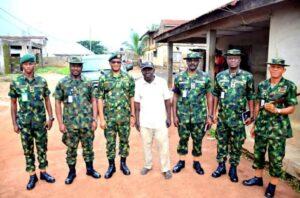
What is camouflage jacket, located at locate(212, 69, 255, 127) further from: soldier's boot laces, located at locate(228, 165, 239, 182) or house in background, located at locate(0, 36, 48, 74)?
house in background, located at locate(0, 36, 48, 74)

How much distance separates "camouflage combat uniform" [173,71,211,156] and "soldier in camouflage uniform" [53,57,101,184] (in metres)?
1.31

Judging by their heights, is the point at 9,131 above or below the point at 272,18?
below

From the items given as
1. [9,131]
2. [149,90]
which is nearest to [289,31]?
[149,90]

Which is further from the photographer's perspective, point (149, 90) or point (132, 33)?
point (132, 33)

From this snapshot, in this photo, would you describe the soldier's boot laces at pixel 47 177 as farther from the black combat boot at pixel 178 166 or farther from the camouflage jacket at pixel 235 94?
the camouflage jacket at pixel 235 94

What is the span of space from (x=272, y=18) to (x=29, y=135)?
4.88 metres

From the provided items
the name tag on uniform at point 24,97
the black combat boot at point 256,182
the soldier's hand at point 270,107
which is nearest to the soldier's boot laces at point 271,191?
the black combat boot at point 256,182

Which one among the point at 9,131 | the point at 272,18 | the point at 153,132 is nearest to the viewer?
the point at 153,132

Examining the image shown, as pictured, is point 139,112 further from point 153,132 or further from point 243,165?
point 243,165

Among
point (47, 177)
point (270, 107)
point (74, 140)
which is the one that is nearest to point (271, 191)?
point (270, 107)

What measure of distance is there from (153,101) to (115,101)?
1.87ft

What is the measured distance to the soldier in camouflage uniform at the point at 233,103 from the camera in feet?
12.5

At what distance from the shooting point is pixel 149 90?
3.89 metres

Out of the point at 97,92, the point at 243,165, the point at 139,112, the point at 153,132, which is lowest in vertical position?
the point at 243,165
